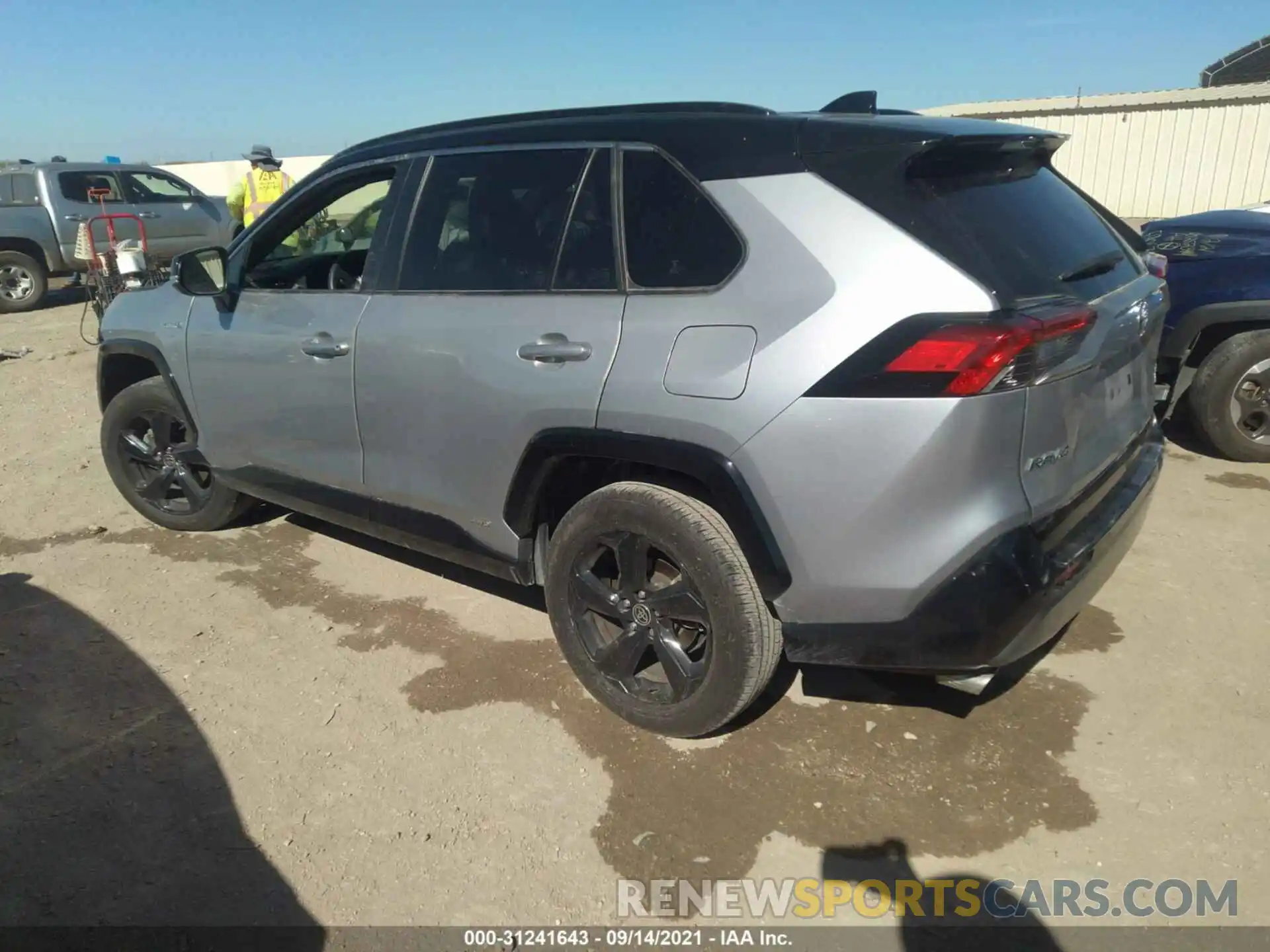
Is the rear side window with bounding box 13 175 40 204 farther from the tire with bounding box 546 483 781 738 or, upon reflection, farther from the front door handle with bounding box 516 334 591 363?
the tire with bounding box 546 483 781 738

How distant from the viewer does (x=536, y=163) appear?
295cm

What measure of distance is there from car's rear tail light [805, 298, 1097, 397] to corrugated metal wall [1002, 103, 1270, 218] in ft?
57.4

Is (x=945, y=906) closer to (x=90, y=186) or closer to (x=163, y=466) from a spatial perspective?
(x=163, y=466)

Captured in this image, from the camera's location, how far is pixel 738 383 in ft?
7.61

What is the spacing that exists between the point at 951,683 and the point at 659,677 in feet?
3.00

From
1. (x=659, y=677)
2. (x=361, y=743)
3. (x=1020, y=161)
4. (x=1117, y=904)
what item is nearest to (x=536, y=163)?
(x=1020, y=161)

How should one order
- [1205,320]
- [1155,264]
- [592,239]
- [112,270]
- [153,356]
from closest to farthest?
[592,239] → [1155,264] → [153,356] → [1205,320] → [112,270]

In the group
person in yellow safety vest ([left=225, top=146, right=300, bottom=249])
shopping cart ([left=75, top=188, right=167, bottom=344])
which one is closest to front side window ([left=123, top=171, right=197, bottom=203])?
shopping cart ([left=75, top=188, right=167, bottom=344])

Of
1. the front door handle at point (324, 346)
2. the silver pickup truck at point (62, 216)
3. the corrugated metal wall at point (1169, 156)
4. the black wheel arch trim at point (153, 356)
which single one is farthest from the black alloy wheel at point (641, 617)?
the corrugated metal wall at point (1169, 156)

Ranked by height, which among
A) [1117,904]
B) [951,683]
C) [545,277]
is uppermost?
[545,277]

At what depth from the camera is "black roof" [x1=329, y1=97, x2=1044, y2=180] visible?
7.80 ft

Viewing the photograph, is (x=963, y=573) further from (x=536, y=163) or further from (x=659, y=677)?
(x=536, y=163)

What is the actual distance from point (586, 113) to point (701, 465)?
1350 millimetres

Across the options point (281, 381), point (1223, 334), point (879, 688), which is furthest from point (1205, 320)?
point (281, 381)
